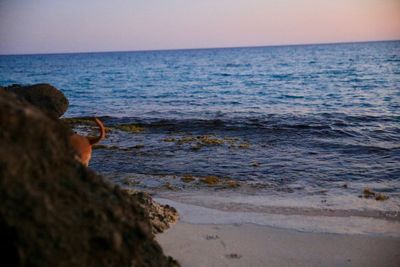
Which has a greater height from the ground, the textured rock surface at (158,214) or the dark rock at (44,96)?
the dark rock at (44,96)

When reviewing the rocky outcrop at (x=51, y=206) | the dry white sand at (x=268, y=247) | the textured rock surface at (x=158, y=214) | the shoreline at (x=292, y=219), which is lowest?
the shoreline at (x=292, y=219)

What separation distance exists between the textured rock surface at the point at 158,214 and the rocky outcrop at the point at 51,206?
2.44 m

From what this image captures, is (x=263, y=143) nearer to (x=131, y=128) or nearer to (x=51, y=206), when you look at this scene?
(x=131, y=128)

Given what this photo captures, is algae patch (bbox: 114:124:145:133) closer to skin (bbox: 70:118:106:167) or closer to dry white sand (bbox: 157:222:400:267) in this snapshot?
dry white sand (bbox: 157:222:400:267)

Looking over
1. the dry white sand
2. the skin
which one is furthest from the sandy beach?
the skin

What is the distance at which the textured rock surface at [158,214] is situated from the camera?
5.18m

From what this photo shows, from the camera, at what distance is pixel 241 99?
24.0 m

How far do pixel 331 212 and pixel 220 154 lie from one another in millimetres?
4708

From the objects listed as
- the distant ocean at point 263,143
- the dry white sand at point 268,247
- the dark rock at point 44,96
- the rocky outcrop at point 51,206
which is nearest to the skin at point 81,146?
the rocky outcrop at point 51,206

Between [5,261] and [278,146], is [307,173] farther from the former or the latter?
[5,261]

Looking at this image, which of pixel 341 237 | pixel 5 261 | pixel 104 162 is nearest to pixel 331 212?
pixel 341 237

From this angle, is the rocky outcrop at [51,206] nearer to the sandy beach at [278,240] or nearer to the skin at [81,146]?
the skin at [81,146]

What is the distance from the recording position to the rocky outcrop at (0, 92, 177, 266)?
225 centimetres

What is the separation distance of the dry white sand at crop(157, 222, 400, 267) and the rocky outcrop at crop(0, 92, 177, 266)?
1795mm
